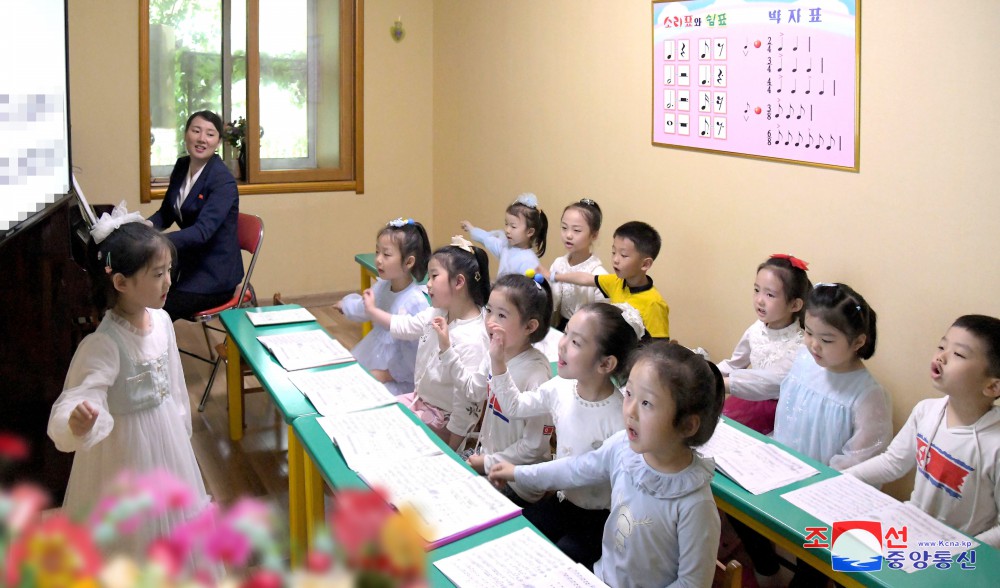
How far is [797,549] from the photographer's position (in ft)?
5.85

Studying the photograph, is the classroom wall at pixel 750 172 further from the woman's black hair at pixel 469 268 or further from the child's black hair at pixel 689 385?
the child's black hair at pixel 689 385

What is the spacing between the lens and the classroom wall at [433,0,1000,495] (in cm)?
274

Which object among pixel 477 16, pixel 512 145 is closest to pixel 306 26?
pixel 477 16

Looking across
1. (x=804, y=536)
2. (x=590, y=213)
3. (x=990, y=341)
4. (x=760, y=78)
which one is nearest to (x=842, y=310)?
(x=990, y=341)

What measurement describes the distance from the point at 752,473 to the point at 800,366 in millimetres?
724

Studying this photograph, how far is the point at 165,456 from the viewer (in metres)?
2.24

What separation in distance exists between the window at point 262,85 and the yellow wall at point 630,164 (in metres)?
0.12

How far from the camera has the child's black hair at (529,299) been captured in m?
2.51

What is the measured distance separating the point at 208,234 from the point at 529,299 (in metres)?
2.16

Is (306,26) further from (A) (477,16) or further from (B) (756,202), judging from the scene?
(B) (756,202)

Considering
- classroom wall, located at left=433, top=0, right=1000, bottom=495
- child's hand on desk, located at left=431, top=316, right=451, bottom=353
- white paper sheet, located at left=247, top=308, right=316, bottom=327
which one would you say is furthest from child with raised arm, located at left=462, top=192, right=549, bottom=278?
child's hand on desk, located at left=431, top=316, right=451, bottom=353

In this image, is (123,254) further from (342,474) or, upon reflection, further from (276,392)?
(342,474)

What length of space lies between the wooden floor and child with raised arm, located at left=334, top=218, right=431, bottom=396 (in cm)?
57

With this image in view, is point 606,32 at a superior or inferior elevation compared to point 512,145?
superior
